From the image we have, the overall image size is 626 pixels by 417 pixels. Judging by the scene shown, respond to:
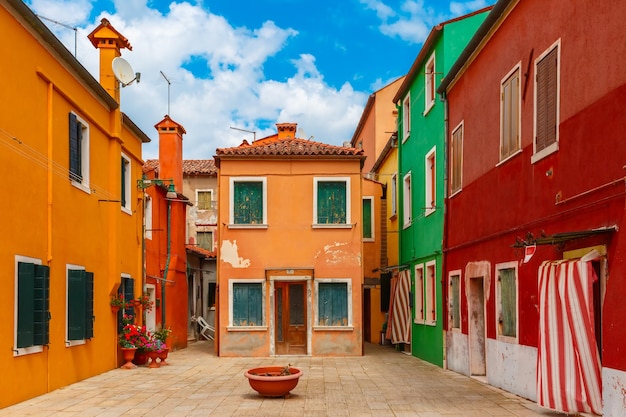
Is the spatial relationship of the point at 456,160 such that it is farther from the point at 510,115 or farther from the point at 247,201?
the point at 247,201

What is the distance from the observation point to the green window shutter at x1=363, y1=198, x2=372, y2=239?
25234 millimetres

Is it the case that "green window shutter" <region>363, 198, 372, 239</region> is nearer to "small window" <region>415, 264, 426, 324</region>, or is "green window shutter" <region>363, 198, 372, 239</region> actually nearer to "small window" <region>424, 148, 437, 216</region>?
"small window" <region>415, 264, 426, 324</region>

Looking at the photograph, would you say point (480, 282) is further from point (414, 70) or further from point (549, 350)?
point (414, 70)

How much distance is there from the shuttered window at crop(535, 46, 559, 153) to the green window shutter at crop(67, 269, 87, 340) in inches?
320

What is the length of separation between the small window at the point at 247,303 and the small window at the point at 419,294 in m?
4.13

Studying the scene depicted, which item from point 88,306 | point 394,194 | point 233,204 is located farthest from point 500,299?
point 394,194

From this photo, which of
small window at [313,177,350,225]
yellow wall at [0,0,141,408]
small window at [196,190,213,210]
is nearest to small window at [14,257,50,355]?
yellow wall at [0,0,141,408]

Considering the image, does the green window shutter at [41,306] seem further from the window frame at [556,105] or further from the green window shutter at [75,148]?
the window frame at [556,105]

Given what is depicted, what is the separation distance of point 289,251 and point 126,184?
524 centimetres

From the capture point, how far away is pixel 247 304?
19.9 metres

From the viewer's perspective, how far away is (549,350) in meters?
9.20

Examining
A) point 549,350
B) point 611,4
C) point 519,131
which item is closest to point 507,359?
point 549,350

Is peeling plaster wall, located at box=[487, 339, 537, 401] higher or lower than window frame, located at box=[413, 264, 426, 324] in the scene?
lower

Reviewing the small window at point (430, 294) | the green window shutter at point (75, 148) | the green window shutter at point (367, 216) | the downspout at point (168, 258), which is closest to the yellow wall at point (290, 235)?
the downspout at point (168, 258)
